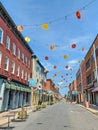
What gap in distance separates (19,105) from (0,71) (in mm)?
11096

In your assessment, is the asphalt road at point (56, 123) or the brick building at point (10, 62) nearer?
the asphalt road at point (56, 123)

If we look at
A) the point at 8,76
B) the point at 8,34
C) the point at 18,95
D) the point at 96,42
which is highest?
the point at 96,42

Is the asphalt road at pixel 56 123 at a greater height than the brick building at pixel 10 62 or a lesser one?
lesser

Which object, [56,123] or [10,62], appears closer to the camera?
[56,123]

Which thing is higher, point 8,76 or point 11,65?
point 11,65

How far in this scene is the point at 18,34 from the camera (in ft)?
94.4

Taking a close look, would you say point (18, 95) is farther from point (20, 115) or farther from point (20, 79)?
point (20, 115)

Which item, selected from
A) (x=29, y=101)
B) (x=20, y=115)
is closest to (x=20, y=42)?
(x=29, y=101)

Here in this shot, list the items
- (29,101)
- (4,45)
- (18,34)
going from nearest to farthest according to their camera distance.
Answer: (4,45) < (18,34) < (29,101)

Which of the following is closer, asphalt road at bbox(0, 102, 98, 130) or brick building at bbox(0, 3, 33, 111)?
asphalt road at bbox(0, 102, 98, 130)

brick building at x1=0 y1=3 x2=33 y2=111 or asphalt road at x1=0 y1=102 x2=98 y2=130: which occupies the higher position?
brick building at x1=0 y1=3 x2=33 y2=111

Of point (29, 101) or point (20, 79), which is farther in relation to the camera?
point (29, 101)

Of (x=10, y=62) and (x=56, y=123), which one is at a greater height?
(x=10, y=62)

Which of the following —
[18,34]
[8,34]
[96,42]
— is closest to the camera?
[8,34]
